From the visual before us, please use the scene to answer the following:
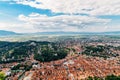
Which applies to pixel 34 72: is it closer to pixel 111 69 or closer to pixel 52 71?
pixel 52 71

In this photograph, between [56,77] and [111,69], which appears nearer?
[56,77]

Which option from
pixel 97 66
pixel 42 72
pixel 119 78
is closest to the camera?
Result: pixel 119 78

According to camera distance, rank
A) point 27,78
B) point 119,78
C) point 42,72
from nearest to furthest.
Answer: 1. point 119,78
2. point 27,78
3. point 42,72

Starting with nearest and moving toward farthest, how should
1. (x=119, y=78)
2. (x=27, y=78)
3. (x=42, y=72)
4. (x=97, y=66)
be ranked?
(x=119, y=78) → (x=27, y=78) → (x=42, y=72) → (x=97, y=66)

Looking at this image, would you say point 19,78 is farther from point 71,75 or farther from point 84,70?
point 84,70

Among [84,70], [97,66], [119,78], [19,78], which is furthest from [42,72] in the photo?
[119,78]

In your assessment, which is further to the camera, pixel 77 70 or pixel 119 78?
pixel 77 70

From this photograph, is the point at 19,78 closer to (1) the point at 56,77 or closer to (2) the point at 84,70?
(1) the point at 56,77

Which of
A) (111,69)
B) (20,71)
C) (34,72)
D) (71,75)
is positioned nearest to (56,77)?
(71,75)

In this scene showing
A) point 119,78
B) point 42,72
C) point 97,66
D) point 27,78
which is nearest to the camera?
point 119,78
